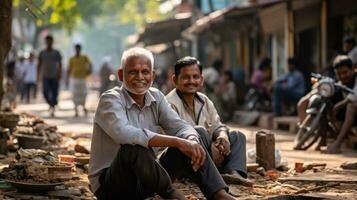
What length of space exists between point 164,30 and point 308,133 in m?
20.1

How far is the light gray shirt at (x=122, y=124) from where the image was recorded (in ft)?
16.9

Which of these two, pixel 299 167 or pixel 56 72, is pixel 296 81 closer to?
pixel 56 72

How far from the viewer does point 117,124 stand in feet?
17.1

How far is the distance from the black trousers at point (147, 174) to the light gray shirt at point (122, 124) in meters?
0.09

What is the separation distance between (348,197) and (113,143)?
1.94 metres

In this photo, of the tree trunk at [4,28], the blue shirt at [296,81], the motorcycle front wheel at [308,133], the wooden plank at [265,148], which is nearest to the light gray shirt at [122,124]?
the wooden plank at [265,148]

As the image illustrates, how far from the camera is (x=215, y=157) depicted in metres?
6.59

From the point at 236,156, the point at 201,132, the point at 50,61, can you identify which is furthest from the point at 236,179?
the point at 50,61

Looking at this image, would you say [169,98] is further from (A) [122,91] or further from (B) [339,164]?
(B) [339,164]

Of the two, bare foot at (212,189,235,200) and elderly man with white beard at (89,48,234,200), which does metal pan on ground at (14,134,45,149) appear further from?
bare foot at (212,189,235,200)

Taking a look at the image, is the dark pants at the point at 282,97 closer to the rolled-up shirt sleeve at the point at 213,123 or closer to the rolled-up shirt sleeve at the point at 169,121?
the rolled-up shirt sleeve at the point at 213,123

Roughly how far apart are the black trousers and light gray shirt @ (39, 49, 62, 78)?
12376mm

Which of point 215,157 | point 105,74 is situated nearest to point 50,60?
point 105,74

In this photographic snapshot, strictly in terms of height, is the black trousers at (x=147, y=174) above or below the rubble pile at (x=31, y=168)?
above
